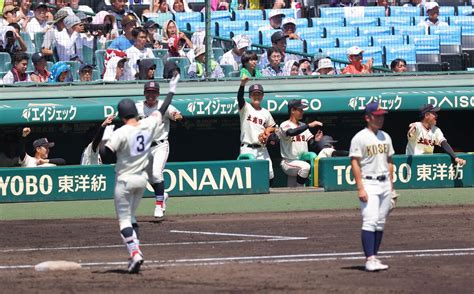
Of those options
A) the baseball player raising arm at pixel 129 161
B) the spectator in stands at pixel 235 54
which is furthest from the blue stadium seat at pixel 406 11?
the baseball player raising arm at pixel 129 161

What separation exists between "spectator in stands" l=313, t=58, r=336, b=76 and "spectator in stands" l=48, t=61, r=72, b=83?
415cm

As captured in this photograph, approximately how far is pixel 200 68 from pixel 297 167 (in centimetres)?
240

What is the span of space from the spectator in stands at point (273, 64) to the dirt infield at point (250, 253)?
3.84 metres

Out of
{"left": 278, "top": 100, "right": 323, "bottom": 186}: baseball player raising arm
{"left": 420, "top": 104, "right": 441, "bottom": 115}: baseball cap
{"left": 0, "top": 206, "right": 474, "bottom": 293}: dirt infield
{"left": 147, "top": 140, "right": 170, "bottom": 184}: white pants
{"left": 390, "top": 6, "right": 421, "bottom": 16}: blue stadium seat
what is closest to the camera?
{"left": 0, "top": 206, "right": 474, "bottom": 293}: dirt infield

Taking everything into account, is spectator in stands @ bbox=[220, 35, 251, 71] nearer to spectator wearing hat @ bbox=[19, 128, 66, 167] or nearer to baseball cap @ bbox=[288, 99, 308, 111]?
baseball cap @ bbox=[288, 99, 308, 111]

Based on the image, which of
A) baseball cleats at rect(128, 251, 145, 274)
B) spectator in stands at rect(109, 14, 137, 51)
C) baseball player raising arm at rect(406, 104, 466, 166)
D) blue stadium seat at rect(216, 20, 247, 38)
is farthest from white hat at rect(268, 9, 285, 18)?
baseball cleats at rect(128, 251, 145, 274)

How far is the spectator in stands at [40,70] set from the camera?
16.8 meters

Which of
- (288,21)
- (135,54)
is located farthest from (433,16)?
(135,54)

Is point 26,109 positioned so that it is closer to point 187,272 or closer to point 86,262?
point 86,262

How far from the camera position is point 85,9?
62.3 ft

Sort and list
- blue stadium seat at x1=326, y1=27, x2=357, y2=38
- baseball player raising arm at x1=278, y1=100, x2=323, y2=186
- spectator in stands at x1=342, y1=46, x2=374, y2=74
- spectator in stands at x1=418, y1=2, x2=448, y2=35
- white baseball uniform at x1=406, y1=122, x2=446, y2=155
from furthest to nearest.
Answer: spectator in stands at x1=418, y1=2, x2=448, y2=35 < blue stadium seat at x1=326, y1=27, x2=357, y2=38 < spectator in stands at x1=342, y1=46, x2=374, y2=74 < white baseball uniform at x1=406, y1=122, x2=446, y2=155 < baseball player raising arm at x1=278, y1=100, x2=323, y2=186

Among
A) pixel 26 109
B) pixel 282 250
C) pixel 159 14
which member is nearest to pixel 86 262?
pixel 282 250

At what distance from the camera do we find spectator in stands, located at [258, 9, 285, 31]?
19125 millimetres

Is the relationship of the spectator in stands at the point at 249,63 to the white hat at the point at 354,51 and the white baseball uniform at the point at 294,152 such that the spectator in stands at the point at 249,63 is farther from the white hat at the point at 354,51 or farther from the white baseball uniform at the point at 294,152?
the white hat at the point at 354,51
